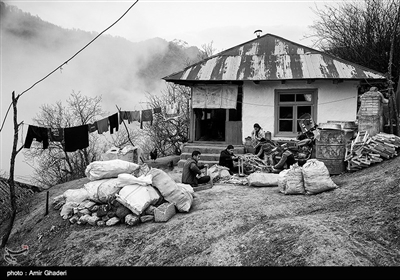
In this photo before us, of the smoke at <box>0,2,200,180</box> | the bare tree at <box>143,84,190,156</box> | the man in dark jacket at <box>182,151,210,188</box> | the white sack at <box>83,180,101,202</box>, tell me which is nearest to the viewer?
the white sack at <box>83,180,101,202</box>

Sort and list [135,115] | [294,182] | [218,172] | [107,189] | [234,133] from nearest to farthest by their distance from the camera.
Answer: [107,189] → [294,182] → [218,172] → [234,133] → [135,115]

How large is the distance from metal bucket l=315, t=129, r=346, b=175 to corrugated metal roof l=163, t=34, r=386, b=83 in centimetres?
295

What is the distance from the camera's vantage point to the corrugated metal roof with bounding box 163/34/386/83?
11.1 m

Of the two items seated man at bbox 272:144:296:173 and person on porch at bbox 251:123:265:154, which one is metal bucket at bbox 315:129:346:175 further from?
person on porch at bbox 251:123:265:154

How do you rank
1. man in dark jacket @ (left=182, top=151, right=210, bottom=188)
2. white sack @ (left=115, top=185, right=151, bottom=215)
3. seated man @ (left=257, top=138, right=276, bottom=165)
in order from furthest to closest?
seated man @ (left=257, top=138, right=276, bottom=165) → man in dark jacket @ (left=182, top=151, right=210, bottom=188) → white sack @ (left=115, top=185, right=151, bottom=215)

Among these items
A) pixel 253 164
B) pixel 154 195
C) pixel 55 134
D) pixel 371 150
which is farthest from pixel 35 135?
pixel 371 150

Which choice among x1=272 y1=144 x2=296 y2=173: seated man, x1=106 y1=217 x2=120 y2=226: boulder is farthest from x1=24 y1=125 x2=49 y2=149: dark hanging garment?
x1=272 y1=144 x2=296 y2=173: seated man

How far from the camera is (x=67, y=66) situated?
60812 mm

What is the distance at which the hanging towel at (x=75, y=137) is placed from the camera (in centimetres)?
1079

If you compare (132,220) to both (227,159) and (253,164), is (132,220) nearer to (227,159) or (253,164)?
(227,159)

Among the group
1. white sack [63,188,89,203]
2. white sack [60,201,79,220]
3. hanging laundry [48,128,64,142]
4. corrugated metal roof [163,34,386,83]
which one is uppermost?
corrugated metal roof [163,34,386,83]

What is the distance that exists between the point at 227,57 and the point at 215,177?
603cm

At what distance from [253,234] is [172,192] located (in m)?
2.10
